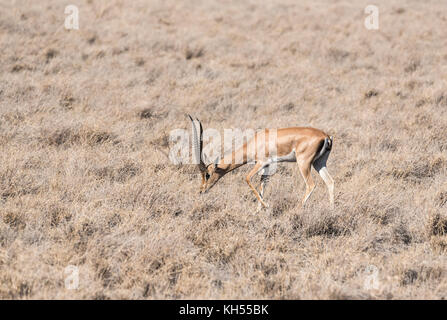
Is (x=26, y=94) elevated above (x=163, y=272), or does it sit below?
above

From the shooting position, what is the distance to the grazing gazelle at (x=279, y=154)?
6125 mm

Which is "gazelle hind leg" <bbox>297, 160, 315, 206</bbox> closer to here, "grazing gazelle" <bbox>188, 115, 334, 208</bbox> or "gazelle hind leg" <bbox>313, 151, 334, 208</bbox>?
"grazing gazelle" <bbox>188, 115, 334, 208</bbox>

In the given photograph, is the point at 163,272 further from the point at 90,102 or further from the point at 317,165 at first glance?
the point at 90,102

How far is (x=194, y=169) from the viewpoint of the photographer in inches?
280

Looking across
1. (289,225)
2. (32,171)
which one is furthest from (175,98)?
(289,225)

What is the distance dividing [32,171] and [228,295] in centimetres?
374

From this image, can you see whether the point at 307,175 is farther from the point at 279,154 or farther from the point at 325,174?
the point at 279,154

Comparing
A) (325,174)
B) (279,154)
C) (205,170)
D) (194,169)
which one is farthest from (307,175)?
(194,169)

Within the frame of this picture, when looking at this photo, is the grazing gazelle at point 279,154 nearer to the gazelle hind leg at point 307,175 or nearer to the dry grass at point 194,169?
the gazelle hind leg at point 307,175

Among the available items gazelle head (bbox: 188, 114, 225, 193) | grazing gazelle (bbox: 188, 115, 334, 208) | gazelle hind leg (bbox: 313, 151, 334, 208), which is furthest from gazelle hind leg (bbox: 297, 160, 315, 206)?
gazelle head (bbox: 188, 114, 225, 193)

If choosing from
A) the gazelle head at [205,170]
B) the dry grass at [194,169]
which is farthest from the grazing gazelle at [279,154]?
the dry grass at [194,169]

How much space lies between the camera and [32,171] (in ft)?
21.1

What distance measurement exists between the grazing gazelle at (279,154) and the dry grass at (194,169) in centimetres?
26

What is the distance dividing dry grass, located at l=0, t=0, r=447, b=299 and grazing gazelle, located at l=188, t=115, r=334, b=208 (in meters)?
0.26
